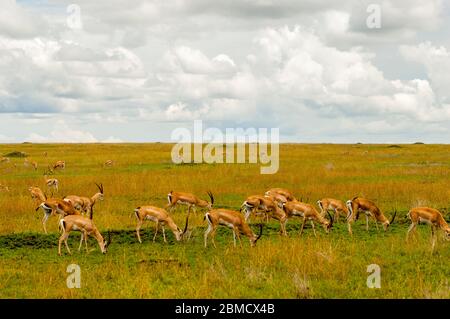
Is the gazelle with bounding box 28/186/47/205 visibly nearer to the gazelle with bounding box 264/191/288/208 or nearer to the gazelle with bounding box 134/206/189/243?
the gazelle with bounding box 134/206/189/243

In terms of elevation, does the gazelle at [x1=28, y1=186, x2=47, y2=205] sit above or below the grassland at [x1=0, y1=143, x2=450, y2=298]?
above

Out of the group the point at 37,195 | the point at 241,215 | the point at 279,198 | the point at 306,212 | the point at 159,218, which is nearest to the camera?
the point at 241,215

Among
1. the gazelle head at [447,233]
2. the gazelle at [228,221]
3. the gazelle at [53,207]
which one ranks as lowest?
the gazelle head at [447,233]

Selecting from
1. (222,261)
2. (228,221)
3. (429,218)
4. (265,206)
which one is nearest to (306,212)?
(265,206)

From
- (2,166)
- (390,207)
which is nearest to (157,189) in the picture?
(390,207)

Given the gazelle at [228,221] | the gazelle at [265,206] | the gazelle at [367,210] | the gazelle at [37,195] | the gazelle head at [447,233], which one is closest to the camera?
the gazelle at [228,221]

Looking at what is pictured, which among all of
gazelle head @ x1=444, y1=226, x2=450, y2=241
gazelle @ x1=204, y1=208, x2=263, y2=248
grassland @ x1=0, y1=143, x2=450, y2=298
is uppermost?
gazelle @ x1=204, y1=208, x2=263, y2=248

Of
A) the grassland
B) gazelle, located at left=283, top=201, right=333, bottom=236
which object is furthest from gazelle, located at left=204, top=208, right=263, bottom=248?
gazelle, located at left=283, top=201, right=333, bottom=236

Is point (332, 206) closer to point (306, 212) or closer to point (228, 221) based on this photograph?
point (306, 212)

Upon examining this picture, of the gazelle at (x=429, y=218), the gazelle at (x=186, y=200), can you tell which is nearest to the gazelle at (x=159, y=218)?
the gazelle at (x=186, y=200)

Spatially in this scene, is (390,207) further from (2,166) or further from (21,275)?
(2,166)

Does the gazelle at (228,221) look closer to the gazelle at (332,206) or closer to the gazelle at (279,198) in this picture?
the gazelle at (332,206)

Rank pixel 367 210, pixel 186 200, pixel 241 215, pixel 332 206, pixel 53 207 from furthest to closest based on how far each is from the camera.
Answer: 1. pixel 186 200
2. pixel 332 206
3. pixel 367 210
4. pixel 53 207
5. pixel 241 215
